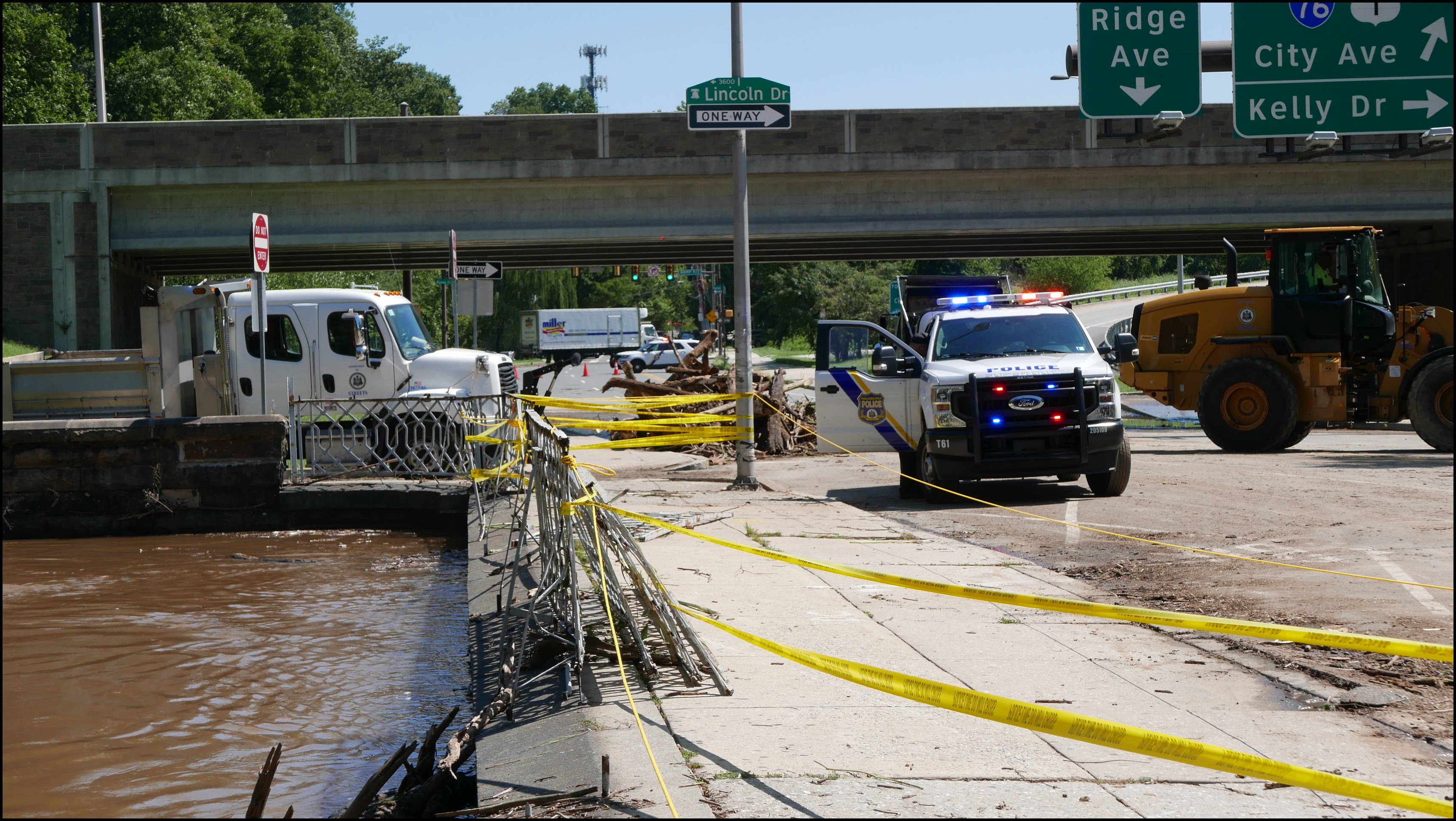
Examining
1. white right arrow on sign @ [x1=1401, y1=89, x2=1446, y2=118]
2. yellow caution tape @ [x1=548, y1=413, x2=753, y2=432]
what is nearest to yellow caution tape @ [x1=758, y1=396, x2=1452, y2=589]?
yellow caution tape @ [x1=548, y1=413, x2=753, y2=432]

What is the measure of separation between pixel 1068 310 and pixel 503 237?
1565 centimetres

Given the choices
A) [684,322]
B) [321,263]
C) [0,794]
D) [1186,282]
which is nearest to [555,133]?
[321,263]

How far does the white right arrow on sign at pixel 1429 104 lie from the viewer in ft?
57.7

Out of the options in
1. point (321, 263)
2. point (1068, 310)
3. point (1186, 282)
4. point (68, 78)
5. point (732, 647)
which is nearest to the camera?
point (732, 647)

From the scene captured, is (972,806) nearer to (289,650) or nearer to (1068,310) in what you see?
(289,650)

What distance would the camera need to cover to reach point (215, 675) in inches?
269

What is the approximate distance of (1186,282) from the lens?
220 ft

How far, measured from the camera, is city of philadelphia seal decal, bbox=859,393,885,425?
548 inches

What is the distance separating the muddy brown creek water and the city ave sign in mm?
5449

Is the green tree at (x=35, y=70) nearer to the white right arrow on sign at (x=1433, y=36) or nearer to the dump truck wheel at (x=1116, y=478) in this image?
the dump truck wheel at (x=1116, y=478)

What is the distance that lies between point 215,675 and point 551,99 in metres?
147

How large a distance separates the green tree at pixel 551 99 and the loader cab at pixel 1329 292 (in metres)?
129

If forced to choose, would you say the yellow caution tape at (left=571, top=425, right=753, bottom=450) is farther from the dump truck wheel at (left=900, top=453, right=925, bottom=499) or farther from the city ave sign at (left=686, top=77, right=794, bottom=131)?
the city ave sign at (left=686, top=77, right=794, bottom=131)

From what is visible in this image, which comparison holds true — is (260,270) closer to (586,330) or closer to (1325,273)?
(1325,273)
